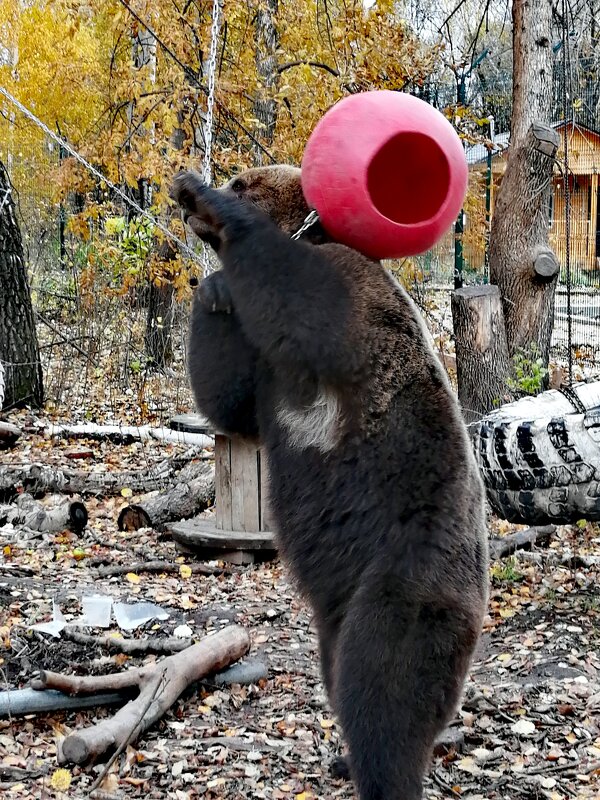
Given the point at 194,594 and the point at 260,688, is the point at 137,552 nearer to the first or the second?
the point at 194,594

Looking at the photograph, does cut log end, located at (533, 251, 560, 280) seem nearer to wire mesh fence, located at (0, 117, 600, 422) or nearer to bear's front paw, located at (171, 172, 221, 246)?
wire mesh fence, located at (0, 117, 600, 422)

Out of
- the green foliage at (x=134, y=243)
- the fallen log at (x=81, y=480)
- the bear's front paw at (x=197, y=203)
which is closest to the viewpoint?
the bear's front paw at (x=197, y=203)

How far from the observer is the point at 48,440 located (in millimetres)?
9578

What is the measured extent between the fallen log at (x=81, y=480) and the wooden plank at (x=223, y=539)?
1518 millimetres

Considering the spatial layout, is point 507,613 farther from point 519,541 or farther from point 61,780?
point 61,780

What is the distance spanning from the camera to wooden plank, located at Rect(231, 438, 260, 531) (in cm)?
653

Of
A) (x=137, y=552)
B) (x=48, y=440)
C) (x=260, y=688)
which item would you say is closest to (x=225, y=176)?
(x=48, y=440)

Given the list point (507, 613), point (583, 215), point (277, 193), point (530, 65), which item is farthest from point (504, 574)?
point (583, 215)

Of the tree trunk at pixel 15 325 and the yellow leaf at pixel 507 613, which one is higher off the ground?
the tree trunk at pixel 15 325

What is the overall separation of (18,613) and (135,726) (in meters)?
1.62

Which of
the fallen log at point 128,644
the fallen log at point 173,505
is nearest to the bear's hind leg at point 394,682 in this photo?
the fallen log at point 128,644

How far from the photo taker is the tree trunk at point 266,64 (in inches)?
385

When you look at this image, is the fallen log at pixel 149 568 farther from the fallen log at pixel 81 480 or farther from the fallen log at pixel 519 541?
the fallen log at pixel 519 541

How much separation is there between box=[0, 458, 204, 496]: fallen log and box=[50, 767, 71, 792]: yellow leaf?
4.20 metres
